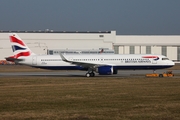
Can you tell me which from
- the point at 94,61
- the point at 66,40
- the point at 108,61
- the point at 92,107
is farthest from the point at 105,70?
the point at 66,40

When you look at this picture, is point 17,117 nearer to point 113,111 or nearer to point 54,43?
point 113,111

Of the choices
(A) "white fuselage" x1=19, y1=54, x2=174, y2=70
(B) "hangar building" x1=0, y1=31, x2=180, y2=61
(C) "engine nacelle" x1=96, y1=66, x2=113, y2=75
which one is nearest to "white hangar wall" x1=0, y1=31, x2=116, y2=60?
(B) "hangar building" x1=0, y1=31, x2=180, y2=61

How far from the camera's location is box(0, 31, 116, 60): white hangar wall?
354 ft

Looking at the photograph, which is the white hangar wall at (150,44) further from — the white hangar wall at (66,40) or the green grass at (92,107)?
the green grass at (92,107)

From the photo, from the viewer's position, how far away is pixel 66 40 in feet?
358

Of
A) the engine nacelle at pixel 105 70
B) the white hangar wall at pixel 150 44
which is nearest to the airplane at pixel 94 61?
the engine nacelle at pixel 105 70

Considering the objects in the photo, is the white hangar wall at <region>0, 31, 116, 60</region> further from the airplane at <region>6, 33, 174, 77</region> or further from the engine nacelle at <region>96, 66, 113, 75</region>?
the engine nacelle at <region>96, 66, 113, 75</region>

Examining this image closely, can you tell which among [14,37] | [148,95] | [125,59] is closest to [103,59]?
[125,59]

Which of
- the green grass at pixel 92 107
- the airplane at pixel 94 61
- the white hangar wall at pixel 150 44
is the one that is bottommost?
the green grass at pixel 92 107

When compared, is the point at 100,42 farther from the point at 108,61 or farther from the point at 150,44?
the point at 108,61

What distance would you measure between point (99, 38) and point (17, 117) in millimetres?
94659

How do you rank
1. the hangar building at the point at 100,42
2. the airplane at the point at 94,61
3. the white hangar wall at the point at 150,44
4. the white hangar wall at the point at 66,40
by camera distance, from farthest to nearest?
the white hangar wall at the point at 150,44, the hangar building at the point at 100,42, the white hangar wall at the point at 66,40, the airplane at the point at 94,61

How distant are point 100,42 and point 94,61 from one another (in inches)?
2458

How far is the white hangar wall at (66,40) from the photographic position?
108 m
